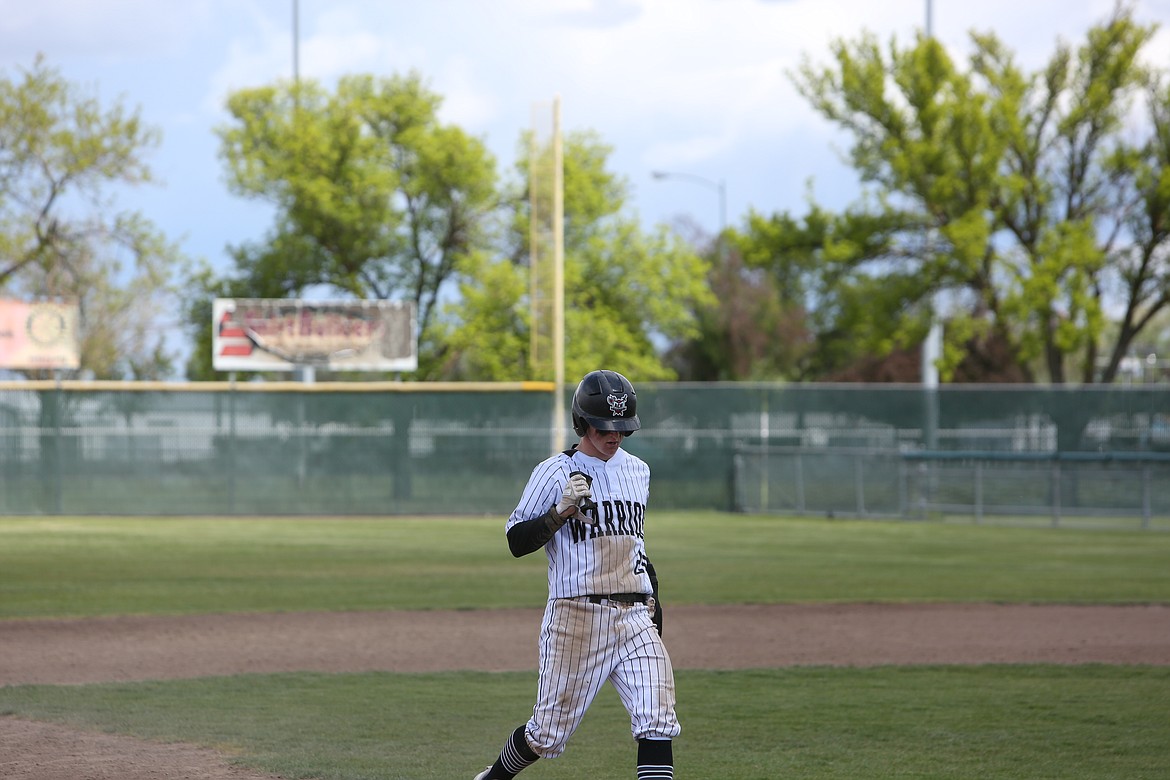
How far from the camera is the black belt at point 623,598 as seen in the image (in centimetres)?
496

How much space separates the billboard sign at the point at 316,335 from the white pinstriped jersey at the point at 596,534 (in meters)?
27.3

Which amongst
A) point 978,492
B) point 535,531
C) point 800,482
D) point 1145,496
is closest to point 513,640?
point 535,531

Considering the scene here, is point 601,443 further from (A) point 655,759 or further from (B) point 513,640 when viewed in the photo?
(B) point 513,640

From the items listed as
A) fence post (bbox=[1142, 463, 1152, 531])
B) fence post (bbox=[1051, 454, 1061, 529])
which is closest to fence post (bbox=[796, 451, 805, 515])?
fence post (bbox=[1051, 454, 1061, 529])

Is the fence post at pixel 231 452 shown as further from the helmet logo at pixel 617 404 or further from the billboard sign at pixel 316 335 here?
the helmet logo at pixel 617 404

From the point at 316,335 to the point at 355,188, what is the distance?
833cm

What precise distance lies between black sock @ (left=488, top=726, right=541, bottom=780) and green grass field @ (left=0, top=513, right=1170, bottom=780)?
4.37 ft

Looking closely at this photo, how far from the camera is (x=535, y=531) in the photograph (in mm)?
4848

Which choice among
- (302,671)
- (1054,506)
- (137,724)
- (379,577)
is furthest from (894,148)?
(137,724)

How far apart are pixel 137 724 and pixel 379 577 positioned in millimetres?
8307

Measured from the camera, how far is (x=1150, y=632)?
38.7 feet

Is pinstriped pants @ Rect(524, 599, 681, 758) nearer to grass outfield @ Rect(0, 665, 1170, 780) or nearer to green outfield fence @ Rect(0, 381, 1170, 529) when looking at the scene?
grass outfield @ Rect(0, 665, 1170, 780)

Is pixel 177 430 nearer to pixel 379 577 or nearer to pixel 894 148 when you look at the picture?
pixel 379 577

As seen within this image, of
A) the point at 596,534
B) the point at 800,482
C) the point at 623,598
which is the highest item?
the point at 596,534
